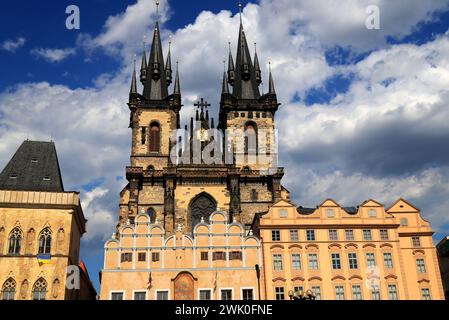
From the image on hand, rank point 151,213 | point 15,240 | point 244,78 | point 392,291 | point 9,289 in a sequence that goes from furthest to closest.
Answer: point 244,78 → point 151,213 → point 392,291 → point 15,240 → point 9,289

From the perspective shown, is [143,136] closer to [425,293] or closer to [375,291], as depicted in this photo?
[375,291]

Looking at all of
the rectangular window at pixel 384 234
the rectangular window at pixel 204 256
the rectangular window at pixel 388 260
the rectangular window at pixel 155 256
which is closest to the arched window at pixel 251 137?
the rectangular window at pixel 384 234

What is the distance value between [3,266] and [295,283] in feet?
71.5

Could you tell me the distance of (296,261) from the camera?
40625mm

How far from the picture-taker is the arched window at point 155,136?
6228 centimetres

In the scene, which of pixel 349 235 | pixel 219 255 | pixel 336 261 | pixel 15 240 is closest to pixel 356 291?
pixel 336 261

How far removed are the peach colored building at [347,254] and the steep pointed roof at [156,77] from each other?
96.0 ft

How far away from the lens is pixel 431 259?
42125 millimetres

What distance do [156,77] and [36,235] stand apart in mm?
33902

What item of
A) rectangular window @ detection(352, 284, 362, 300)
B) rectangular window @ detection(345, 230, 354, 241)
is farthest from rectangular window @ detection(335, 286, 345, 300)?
rectangular window @ detection(345, 230, 354, 241)

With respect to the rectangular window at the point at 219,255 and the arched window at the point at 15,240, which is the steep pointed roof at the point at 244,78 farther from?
the arched window at the point at 15,240

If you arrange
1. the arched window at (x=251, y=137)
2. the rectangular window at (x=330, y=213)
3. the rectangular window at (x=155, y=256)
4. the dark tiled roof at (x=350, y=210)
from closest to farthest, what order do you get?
the rectangular window at (x=155, y=256) < the rectangular window at (x=330, y=213) < the dark tiled roof at (x=350, y=210) < the arched window at (x=251, y=137)
